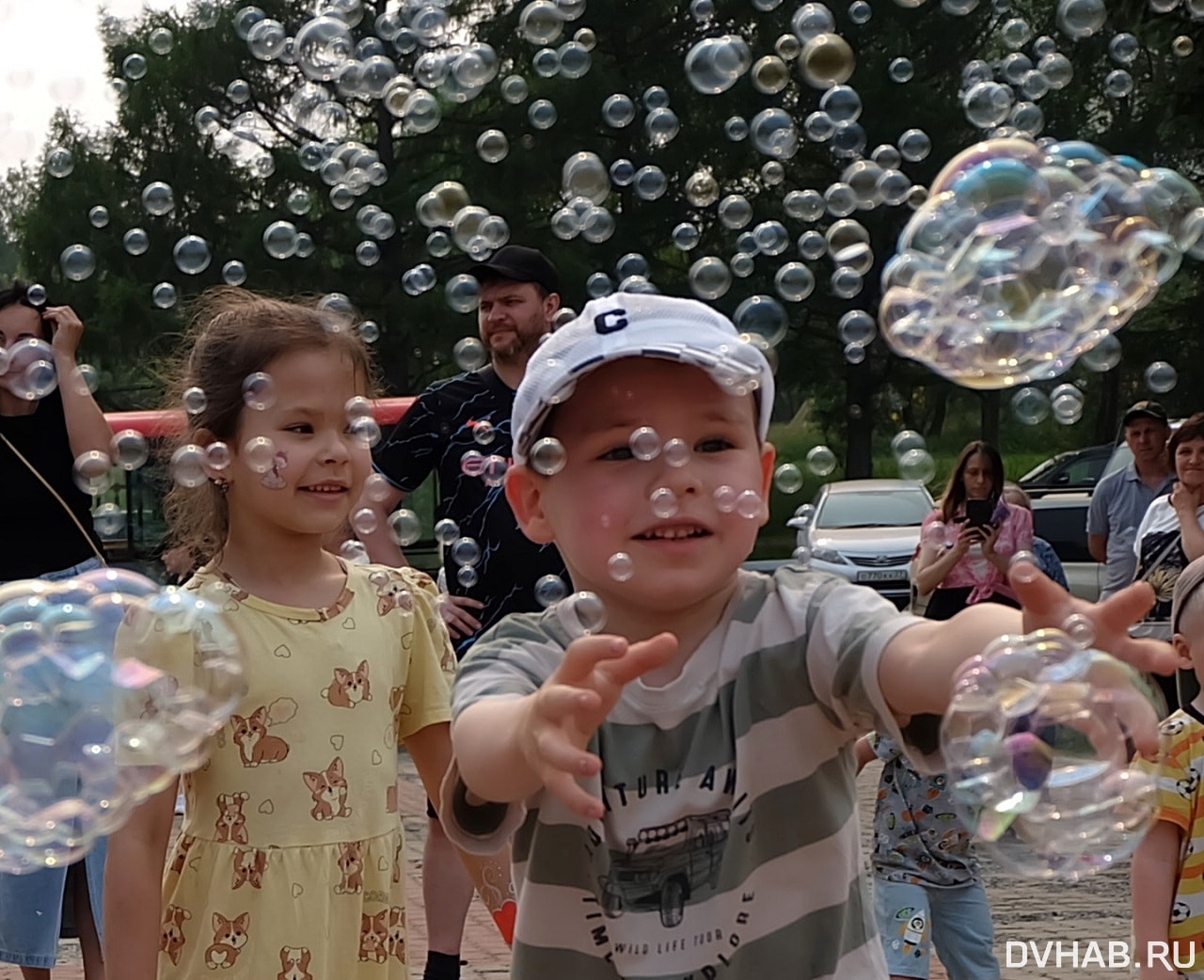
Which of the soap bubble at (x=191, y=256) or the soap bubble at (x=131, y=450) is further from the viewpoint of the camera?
the soap bubble at (x=191, y=256)

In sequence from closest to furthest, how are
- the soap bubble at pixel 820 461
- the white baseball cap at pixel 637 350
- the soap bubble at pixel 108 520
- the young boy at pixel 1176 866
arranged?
the white baseball cap at pixel 637 350 < the young boy at pixel 1176 866 < the soap bubble at pixel 820 461 < the soap bubble at pixel 108 520

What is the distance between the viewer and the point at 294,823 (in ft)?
9.58

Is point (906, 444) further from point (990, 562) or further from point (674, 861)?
point (990, 562)

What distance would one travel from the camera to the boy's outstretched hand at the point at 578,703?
1.61 meters

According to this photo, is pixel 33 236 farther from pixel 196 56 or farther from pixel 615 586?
pixel 615 586

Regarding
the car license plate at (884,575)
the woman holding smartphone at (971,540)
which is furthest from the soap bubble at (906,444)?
the car license plate at (884,575)

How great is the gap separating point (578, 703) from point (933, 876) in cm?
319

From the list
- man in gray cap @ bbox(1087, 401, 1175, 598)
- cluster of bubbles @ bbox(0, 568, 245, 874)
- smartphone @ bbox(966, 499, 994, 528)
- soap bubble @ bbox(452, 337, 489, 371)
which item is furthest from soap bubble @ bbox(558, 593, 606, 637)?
man in gray cap @ bbox(1087, 401, 1175, 598)

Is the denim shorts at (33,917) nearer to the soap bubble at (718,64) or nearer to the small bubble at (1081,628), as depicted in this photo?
the soap bubble at (718,64)

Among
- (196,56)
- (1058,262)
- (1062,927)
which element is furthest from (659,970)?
(196,56)

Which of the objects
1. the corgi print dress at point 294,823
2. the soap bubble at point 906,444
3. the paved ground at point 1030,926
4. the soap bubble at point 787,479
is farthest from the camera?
the paved ground at point 1030,926

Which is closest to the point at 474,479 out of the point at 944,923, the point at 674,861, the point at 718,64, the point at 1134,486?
the point at 718,64

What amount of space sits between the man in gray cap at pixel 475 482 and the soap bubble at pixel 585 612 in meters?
2.45

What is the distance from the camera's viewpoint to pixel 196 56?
44.3ft
